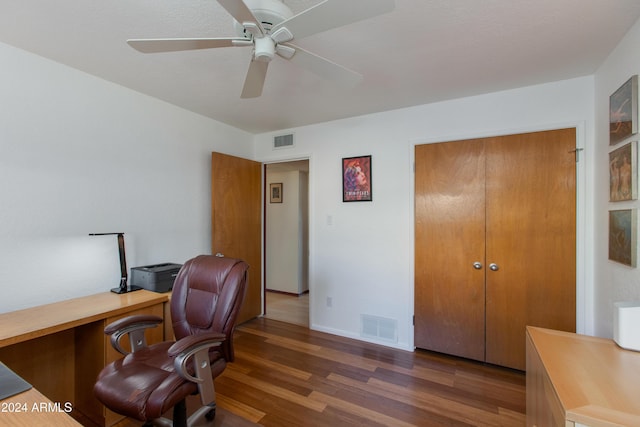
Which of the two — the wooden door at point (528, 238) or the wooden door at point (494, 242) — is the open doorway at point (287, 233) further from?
the wooden door at point (528, 238)

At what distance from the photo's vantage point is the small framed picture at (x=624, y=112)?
5.09ft

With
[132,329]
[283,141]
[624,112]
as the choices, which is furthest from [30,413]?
[283,141]

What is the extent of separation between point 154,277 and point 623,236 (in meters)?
3.20

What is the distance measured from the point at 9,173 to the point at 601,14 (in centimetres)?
361

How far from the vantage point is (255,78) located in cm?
154

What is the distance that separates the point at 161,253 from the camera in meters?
2.71

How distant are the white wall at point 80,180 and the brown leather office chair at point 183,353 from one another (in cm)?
89

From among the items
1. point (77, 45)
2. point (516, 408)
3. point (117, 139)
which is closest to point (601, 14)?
point (516, 408)

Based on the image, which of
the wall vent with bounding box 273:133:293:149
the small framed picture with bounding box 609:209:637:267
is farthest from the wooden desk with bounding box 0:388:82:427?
the wall vent with bounding box 273:133:293:149

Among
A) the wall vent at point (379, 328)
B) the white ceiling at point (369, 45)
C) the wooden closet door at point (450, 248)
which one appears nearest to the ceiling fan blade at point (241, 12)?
the white ceiling at point (369, 45)

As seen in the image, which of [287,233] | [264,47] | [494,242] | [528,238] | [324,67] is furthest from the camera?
[287,233]

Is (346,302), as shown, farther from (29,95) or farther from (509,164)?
(29,95)

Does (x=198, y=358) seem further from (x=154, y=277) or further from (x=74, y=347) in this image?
(x=74, y=347)

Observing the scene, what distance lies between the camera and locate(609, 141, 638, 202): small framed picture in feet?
5.07
